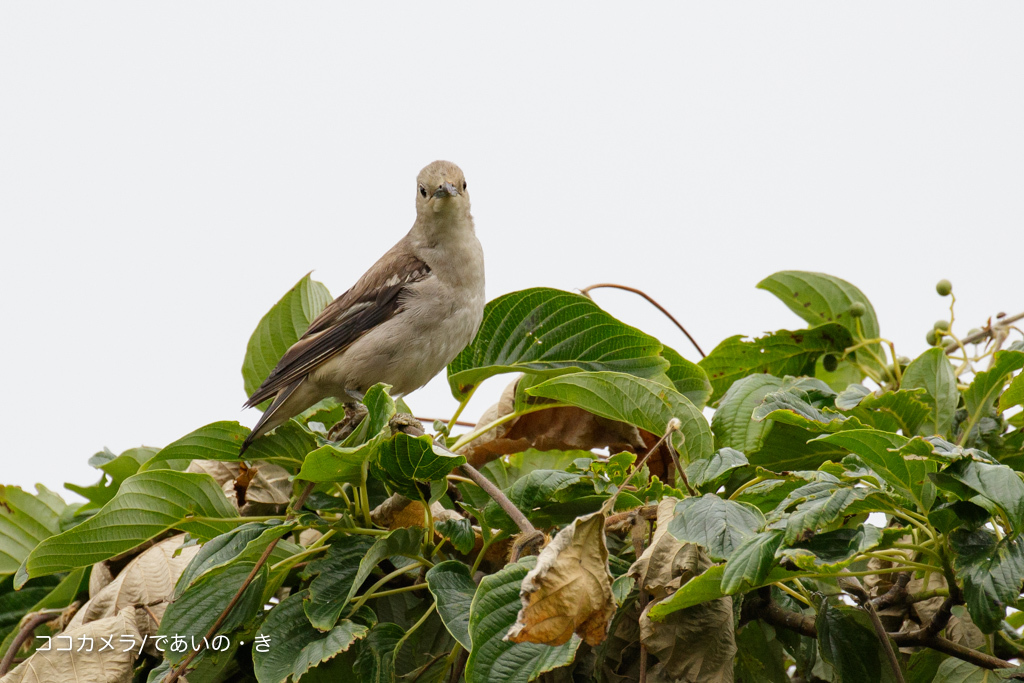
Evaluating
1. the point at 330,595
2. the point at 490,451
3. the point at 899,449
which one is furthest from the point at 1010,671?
the point at 330,595

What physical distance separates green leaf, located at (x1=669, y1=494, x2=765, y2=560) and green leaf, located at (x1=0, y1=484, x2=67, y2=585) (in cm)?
238

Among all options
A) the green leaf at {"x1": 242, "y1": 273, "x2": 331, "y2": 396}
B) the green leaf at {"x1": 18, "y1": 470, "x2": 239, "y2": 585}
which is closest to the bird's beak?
the green leaf at {"x1": 242, "y1": 273, "x2": 331, "y2": 396}

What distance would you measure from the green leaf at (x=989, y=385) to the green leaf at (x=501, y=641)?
4.18ft

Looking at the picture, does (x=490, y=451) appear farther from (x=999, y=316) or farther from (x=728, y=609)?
(x=999, y=316)

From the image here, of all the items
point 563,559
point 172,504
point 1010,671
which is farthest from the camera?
point 172,504

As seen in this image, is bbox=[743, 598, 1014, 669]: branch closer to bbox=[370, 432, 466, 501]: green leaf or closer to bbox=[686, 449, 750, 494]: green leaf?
bbox=[686, 449, 750, 494]: green leaf

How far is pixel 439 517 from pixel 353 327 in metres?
1.51

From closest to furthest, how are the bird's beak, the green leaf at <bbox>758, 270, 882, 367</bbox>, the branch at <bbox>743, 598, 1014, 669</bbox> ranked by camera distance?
the branch at <bbox>743, 598, 1014, 669</bbox>
the green leaf at <bbox>758, 270, 882, 367</bbox>
the bird's beak

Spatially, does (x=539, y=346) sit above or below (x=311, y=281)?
below

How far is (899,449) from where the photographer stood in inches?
69.0

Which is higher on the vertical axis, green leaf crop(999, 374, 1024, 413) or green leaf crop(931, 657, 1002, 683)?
green leaf crop(999, 374, 1024, 413)

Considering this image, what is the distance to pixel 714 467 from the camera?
2006mm

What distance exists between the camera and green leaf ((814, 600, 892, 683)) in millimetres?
1952

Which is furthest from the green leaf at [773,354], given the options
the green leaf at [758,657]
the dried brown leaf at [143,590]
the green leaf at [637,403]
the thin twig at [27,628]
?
the thin twig at [27,628]
